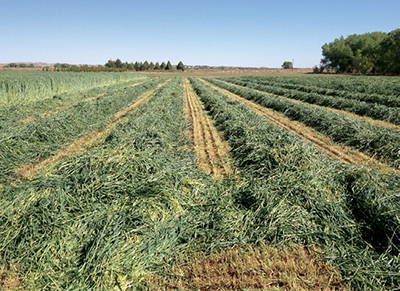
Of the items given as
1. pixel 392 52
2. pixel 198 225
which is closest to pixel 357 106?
pixel 198 225

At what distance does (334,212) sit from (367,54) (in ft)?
300

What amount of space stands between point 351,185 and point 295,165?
119 centimetres

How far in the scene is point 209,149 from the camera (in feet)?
25.4

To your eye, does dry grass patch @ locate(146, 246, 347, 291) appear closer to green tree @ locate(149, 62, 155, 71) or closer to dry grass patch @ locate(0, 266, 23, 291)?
dry grass patch @ locate(0, 266, 23, 291)

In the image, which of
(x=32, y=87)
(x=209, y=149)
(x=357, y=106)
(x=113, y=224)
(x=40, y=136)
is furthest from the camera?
(x=32, y=87)

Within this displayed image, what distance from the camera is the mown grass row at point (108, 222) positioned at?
109 inches

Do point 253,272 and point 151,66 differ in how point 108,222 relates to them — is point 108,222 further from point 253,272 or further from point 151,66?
point 151,66

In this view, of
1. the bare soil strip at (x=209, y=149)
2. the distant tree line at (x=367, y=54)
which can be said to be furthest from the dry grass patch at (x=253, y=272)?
the distant tree line at (x=367, y=54)

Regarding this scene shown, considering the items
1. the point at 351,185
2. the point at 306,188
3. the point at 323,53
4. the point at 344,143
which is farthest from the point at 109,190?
the point at 323,53

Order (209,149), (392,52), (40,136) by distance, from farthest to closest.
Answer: (392,52) → (40,136) → (209,149)

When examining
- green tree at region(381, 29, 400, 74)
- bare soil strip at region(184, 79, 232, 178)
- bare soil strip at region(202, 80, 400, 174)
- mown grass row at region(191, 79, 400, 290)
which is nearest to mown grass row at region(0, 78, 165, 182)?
bare soil strip at region(184, 79, 232, 178)

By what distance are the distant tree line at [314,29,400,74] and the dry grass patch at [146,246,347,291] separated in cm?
7771

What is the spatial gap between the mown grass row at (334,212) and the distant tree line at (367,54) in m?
75.3

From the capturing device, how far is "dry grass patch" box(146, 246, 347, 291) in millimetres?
2672
